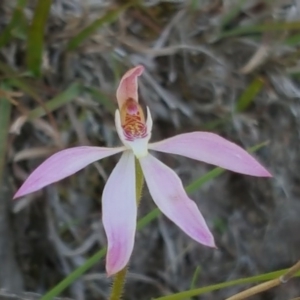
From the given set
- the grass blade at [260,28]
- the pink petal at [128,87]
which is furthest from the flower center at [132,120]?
the grass blade at [260,28]

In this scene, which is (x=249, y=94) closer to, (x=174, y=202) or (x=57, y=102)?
(x=57, y=102)

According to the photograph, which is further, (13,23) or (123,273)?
(13,23)

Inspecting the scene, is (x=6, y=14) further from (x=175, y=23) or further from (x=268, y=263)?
(x=268, y=263)

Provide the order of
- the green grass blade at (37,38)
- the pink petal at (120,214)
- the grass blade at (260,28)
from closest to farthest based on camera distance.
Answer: the pink petal at (120,214) < the green grass blade at (37,38) < the grass blade at (260,28)

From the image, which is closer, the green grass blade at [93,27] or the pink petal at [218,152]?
the pink petal at [218,152]

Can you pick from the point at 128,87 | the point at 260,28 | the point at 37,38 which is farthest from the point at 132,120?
the point at 260,28

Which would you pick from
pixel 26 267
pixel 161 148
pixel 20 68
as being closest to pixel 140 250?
pixel 26 267

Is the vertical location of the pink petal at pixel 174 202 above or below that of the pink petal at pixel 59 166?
below

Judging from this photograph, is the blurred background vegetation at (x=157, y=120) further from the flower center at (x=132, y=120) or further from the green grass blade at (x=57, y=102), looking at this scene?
the flower center at (x=132, y=120)
